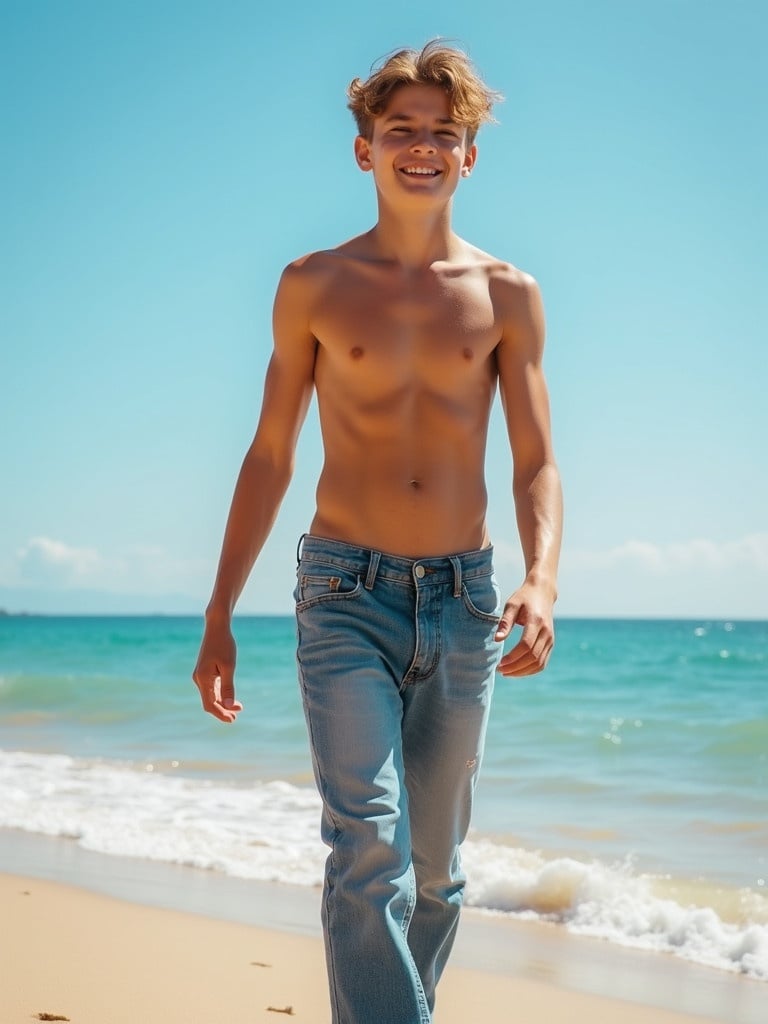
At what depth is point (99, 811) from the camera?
8727mm

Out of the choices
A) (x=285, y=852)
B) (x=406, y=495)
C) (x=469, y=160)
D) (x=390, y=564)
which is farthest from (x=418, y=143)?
(x=285, y=852)

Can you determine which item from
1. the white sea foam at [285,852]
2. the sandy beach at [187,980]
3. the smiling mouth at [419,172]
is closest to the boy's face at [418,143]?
the smiling mouth at [419,172]

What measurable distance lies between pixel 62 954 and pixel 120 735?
10364mm

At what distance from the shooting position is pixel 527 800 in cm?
958

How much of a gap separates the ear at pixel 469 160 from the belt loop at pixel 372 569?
0.94 metres

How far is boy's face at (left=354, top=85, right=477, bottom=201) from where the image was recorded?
2904 mm

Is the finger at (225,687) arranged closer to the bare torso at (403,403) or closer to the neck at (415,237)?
the bare torso at (403,403)

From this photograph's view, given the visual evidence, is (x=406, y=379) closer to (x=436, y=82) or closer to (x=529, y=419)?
(x=529, y=419)

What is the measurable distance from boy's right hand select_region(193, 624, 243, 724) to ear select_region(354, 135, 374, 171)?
45.6 inches

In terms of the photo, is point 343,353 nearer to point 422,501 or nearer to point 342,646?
point 422,501

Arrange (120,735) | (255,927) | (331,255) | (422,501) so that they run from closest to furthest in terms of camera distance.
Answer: (422,501)
(331,255)
(255,927)
(120,735)

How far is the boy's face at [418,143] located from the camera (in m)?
2.90

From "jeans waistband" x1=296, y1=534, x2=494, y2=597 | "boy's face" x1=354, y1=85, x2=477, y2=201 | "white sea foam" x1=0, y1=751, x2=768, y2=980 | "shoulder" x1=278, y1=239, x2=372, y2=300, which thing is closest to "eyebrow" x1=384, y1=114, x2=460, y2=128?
"boy's face" x1=354, y1=85, x2=477, y2=201

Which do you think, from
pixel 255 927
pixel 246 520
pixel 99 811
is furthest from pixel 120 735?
pixel 246 520
